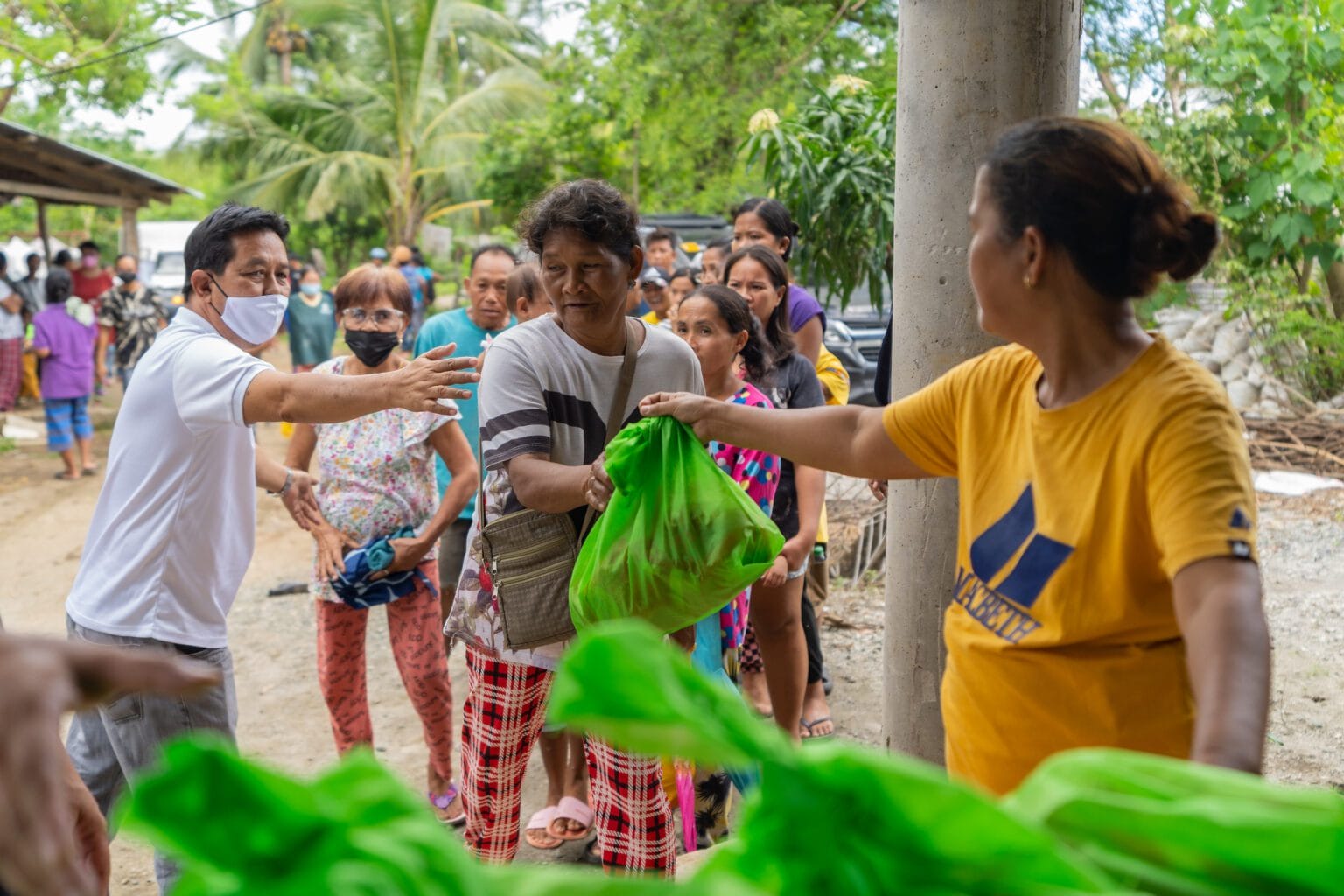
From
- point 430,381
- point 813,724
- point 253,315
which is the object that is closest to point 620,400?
point 430,381

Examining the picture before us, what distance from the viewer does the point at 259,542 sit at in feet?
29.8

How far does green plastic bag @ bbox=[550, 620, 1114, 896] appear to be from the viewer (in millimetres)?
1043

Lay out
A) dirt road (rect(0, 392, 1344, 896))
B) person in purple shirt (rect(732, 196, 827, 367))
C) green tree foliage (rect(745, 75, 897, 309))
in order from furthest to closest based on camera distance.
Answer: green tree foliage (rect(745, 75, 897, 309)) → person in purple shirt (rect(732, 196, 827, 367)) → dirt road (rect(0, 392, 1344, 896))

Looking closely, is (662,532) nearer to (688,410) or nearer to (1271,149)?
(688,410)

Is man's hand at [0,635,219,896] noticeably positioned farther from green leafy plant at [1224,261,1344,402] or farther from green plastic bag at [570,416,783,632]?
green leafy plant at [1224,261,1344,402]

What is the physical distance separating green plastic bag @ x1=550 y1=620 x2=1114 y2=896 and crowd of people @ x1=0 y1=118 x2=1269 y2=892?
403 mm

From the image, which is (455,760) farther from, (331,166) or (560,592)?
(331,166)

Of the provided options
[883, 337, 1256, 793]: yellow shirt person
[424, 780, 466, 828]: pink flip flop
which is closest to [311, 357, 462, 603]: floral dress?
[424, 780, 466, 828]: pink flip flop

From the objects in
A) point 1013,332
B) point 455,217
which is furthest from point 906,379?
point 455,217

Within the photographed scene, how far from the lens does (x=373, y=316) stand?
4.53 meters

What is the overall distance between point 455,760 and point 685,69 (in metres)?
10.2

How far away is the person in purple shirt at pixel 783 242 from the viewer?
5.34 metres

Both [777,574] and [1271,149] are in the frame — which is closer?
[777,574]

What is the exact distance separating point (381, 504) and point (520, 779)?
144 cm
